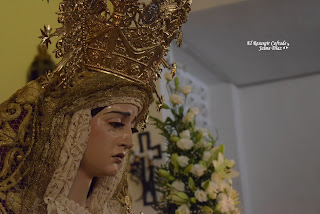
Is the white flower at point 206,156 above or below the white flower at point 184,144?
below

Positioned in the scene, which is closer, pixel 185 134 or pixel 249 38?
pixel 185 134

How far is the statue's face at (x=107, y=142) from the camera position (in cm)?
131

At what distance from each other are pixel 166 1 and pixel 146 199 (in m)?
1.48

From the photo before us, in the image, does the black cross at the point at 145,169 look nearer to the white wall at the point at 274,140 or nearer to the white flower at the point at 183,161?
the white flower at the point at 183,161

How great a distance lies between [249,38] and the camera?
119 inches

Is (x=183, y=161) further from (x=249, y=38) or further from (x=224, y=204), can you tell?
(x=249, y=38)

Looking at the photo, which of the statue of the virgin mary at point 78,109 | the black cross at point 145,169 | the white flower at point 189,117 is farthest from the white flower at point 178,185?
the statue of the virgin mary at point 78,109

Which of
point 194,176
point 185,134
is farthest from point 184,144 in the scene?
point 194,176

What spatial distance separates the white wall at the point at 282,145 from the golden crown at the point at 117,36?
2.56 m

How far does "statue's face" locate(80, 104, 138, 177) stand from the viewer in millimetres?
1310

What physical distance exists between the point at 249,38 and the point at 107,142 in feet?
6.38

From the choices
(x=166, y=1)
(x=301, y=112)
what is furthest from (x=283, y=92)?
(x=166, y=1)

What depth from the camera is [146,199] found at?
2617 millimetres

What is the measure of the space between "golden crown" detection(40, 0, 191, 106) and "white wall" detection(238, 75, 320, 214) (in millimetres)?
2564
